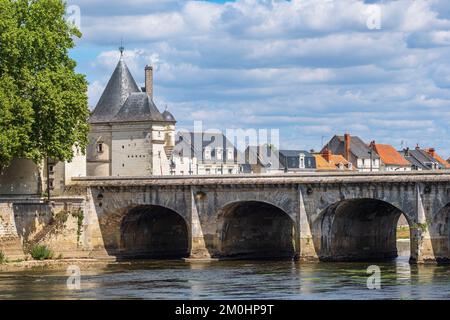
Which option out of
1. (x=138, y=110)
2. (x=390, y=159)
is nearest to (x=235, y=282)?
(x=138, y=110)

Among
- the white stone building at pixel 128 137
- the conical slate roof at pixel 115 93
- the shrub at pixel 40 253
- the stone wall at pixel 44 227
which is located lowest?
the shrub at pixel 40 253

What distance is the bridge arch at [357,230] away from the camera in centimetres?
7744

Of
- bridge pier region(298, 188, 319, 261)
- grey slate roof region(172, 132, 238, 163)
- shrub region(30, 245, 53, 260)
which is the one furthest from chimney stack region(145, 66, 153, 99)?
bridge pier region(298, 188, 319, 261)

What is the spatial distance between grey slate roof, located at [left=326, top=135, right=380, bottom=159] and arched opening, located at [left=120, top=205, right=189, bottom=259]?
56240mm

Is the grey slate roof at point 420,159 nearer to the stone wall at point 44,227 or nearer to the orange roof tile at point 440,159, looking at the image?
the orange roof tile at point 440,159

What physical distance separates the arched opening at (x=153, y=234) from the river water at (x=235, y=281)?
8.03 metres

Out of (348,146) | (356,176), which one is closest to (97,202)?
(356,176)

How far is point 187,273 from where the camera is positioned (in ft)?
228

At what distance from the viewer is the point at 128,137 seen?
319 ft

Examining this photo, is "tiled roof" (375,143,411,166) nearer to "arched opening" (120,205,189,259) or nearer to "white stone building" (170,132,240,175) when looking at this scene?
"white stone building" (170,132,240,175)

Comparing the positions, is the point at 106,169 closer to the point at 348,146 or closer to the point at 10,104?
the point at 10,104

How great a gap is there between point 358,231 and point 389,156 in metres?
69.4

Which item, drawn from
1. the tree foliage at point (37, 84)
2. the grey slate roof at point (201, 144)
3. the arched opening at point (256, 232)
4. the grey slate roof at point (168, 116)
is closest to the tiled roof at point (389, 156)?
the grey slate roof at point (201, 144)
